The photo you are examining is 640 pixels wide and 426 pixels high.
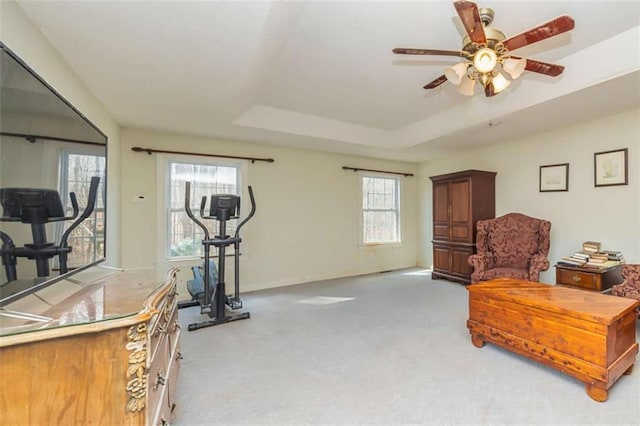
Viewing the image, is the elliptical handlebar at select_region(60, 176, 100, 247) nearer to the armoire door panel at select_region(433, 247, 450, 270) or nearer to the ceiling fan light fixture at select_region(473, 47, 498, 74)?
the ceiling fan light fixture at select_region(473, 47, 498, 74)

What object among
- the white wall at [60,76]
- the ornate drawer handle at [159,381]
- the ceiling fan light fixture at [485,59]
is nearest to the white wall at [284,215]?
the white wall at [60,76]

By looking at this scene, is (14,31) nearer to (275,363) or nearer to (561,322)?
(275,363)

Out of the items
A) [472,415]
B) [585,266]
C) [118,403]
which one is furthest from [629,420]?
[118,403]

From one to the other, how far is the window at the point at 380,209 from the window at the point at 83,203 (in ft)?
14.2

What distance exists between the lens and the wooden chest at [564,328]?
1814 millimetres

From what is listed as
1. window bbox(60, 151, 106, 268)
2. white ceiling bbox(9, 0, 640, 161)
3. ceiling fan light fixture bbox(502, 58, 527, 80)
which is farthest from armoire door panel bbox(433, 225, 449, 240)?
window bbox(60, 151, 106, 268)

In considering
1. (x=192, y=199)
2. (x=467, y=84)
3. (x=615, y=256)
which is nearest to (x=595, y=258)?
(x=615, y=256)

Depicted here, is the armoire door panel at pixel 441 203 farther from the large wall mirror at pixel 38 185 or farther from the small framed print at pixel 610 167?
the large wall mirror at pixel 38 185

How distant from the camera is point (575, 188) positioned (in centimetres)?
386

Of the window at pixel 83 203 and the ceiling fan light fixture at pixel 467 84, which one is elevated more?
the ceiling fan light fixture at pixel 467 84

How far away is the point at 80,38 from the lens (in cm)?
183

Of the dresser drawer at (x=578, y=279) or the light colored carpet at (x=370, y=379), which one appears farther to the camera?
the dresser drawer at (x=578, y=279)

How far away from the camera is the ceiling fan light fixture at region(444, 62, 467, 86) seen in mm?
2057

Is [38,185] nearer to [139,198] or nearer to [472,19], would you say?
[472,19]
